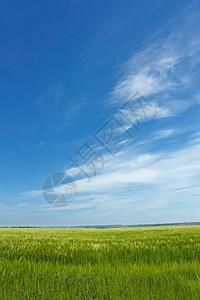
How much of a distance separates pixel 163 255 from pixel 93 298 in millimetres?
2867

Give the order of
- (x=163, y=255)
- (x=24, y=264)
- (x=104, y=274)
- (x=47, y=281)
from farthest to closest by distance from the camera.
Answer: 1. (x=163, y=255)
2. (x=24, y=264)
3. (x=104, y=274)
4. (x=47, y=281)

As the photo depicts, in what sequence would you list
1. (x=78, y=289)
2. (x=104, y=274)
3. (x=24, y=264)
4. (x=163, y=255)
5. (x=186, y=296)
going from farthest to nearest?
(x=163, y=255)
(x=24, y=264)
(x=104, y=274)
(x=78, y=289)
(x=186, y=296)

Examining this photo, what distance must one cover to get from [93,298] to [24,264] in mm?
1964

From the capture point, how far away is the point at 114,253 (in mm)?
5059

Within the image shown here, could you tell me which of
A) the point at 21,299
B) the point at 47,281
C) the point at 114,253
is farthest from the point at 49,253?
the point at 21,299

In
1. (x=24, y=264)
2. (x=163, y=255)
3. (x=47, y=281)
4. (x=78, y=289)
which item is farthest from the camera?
(x=163, y=255)

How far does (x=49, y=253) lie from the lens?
517cm

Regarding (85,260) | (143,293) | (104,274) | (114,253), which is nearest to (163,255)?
(114,253)

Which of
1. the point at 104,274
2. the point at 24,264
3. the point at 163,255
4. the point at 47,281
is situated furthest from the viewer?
the point at 163,255

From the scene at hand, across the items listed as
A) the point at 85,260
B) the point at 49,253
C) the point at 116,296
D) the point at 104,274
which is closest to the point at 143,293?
the point at 116,296

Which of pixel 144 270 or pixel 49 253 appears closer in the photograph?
pixel 144 270

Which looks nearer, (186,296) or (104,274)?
(186,296)

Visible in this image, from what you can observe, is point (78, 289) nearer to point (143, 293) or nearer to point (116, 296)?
point (116, 296)

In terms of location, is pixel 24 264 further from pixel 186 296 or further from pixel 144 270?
pixel 186 296
